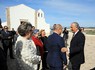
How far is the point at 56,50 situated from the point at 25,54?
4.45 ft

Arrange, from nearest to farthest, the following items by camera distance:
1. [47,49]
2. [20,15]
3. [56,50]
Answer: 1. [56,50]
2. [47,49]
3. [20,15]

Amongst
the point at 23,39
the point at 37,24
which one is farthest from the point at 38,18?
the point at 23,39

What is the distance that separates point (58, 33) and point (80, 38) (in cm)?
94

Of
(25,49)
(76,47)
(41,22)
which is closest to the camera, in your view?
(25,49)

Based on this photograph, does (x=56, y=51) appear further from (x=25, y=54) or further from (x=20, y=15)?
(x=20, y=15)

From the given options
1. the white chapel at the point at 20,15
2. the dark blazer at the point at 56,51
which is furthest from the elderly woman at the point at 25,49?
the white chapel at the point at 20,15

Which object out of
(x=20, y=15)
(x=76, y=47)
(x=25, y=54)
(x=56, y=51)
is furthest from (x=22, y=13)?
(x=25, y=54)

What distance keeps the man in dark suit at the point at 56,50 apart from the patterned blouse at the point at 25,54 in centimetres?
111

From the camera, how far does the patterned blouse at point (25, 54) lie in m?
4.16

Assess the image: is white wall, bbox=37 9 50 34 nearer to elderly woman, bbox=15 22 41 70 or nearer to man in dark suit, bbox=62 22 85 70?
man in dark suit, bbox=62 22 85 70

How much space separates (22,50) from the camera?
4160mm

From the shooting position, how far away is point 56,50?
536 cm

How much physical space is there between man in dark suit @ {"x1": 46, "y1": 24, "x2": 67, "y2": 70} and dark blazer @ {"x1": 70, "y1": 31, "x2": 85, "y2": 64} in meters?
0.71

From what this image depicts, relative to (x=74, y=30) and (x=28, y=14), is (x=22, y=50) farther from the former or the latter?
(x=28, y=14)
